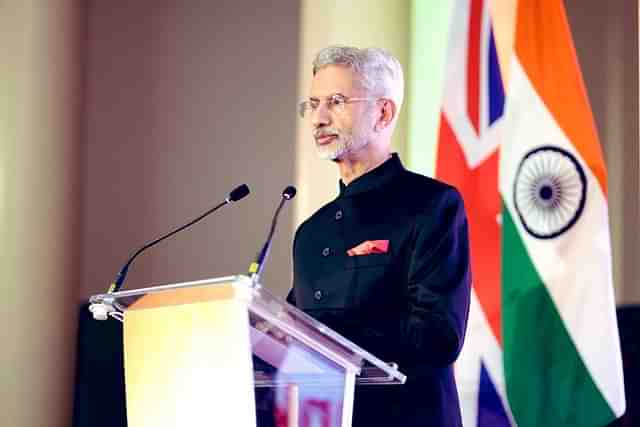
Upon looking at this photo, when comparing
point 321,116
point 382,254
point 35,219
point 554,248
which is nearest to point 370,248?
point 382,254

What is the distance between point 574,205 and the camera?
12.1 ft

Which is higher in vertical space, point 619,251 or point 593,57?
point 593,57

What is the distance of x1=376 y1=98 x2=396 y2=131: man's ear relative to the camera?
2354 millimetres

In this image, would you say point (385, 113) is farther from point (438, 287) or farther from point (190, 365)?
point (190, 365)

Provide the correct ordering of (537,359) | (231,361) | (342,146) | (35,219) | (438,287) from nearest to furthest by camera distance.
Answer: (231,361)
(438,287)
(342,146)
(537,359)
(35,219)

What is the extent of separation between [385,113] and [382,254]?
0.39 metres

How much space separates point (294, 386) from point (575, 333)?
2157 mm

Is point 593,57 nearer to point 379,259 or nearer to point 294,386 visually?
Result: point 379,259

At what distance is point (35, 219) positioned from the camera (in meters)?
4.10

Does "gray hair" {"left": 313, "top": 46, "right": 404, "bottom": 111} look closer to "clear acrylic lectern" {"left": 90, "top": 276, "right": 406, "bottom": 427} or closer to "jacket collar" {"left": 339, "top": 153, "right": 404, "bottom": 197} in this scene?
"jacket collar" {"left": 339, "top": 153, "right": 404, "bottom": 197}

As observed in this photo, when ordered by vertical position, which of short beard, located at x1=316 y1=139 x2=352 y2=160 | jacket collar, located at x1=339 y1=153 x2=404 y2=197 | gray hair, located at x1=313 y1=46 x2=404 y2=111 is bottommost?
jacket collar, located at x1=339 y1=153 x2=404 y2=197

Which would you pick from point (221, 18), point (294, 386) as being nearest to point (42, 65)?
point (221, 18)

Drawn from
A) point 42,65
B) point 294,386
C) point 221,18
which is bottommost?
point 294,386

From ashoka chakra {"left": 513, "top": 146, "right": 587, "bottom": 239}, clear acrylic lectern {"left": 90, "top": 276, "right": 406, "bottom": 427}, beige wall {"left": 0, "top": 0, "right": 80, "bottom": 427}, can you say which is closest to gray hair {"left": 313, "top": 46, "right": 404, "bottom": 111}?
clear acrylic lectern {"left": 90, "top": 276, "right": 406, "bottom": 427}
